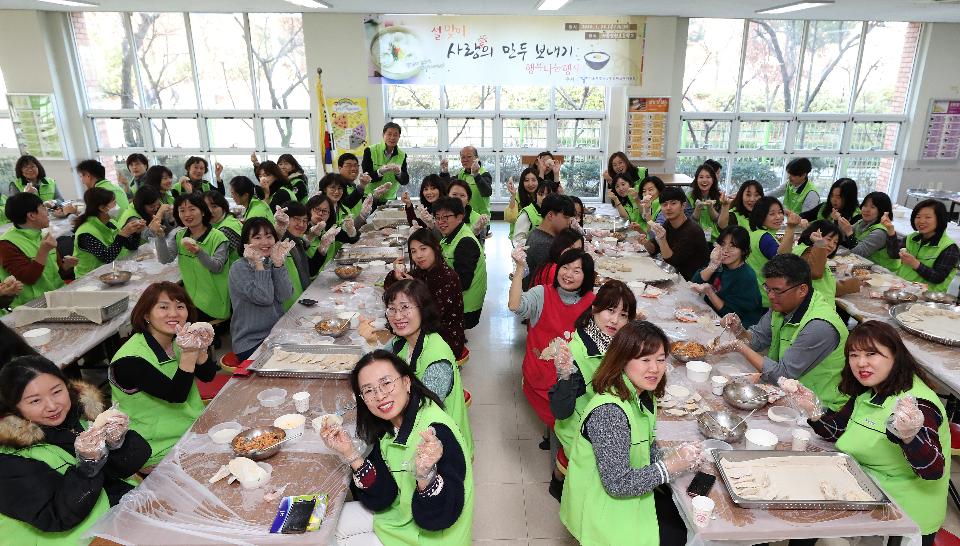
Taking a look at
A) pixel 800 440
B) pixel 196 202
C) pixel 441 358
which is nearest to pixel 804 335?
pixel 800 440

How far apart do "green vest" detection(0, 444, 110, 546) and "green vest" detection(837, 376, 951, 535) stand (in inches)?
128

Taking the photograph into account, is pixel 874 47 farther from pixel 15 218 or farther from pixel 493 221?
pixel 15 218

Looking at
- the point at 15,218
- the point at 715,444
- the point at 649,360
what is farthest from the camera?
the point at 15,218

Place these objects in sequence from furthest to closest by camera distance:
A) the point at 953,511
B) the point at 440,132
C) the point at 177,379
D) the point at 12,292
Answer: the point at 440,132
the point at 12,292
the point at 953,511
the point at 177,379

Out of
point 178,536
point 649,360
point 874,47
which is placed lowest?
point 178,536

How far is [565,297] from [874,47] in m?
9.28

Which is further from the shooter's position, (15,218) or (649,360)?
(15,218)

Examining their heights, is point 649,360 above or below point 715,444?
above

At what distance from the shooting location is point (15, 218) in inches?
186

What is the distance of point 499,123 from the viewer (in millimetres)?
10078

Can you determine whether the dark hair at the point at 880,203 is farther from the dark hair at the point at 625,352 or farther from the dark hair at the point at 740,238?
the dark hair at the point at 625,352

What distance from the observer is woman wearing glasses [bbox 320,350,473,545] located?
2160 millimetres

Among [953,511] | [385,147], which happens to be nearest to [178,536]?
[953,511]

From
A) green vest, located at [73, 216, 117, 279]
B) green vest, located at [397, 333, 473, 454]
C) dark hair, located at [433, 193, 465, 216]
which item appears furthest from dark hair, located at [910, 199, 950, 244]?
green vest, located at [73, 216, 117, 279]
